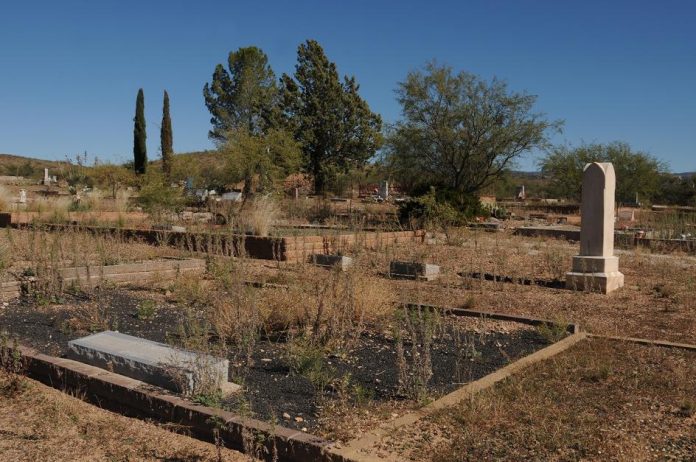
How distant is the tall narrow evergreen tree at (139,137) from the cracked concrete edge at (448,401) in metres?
40.9

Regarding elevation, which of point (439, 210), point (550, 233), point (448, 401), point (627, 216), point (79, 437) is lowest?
point (79, 437)

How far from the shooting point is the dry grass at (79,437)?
394 cm

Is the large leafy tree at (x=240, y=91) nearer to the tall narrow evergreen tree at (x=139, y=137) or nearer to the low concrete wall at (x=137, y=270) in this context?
the tall narrow evergreen tree at (x=139, y=137)

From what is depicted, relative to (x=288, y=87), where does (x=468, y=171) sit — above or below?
below

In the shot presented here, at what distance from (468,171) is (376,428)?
24757mm

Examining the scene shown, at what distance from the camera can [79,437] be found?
166 inches

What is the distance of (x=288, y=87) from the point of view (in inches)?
1690

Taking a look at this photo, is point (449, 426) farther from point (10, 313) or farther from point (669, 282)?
point (669, 282)

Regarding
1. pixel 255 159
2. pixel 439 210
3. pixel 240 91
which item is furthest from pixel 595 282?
pixel 240 91

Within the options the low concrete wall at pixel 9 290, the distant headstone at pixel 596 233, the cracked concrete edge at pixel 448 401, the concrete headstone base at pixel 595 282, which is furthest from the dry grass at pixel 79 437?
the distant headstone at pixel 596 233

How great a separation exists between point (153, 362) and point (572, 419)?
9.57 feet

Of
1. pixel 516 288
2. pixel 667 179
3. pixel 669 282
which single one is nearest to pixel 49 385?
pixel 516 288

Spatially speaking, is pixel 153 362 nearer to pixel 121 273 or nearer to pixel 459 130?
pixel 121 273

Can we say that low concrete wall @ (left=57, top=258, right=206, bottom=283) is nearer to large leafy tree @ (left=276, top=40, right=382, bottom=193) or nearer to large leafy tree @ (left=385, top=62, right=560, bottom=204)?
large leafy tree @ (left=385, top=62, right=560, bottom=204)
